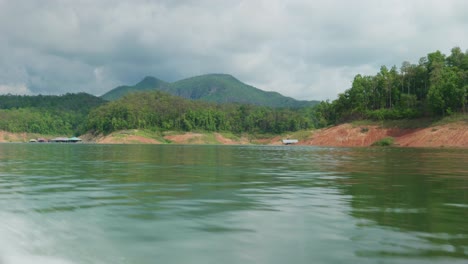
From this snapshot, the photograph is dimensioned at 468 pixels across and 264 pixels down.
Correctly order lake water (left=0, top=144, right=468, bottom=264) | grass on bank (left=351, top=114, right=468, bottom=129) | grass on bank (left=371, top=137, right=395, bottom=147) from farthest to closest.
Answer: grass on bank (left=371, top=137, right=395, bottom=147) < grass on bank (left=351, top=114, right=468, bottom=129) < lake water (left=0, top=144, right=468, bottom=264)

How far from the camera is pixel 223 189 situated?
18.8 metres

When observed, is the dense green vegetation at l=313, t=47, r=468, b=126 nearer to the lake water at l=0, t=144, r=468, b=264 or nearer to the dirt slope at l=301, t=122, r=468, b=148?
the dirt slope at l=301, t=122, r=468, b=148

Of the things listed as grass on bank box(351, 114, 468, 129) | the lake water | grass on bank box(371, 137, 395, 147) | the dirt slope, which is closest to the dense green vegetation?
grass on bank box(351, 114, 468, 129)

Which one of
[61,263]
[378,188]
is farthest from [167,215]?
[378,188]

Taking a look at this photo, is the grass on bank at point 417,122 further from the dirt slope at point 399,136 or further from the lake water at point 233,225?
the lake water at point 233,225

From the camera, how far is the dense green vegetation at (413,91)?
133m

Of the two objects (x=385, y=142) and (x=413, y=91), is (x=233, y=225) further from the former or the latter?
(x=413, y=91)

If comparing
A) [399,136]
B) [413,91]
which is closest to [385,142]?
[399,136]

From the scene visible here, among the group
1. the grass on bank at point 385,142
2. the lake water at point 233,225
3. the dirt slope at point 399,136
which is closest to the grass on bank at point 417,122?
the dirt slope at point 399,136

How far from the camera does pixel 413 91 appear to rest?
557ft

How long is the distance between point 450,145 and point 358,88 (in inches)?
3087

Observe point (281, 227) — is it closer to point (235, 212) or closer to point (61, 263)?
point (235, 212)

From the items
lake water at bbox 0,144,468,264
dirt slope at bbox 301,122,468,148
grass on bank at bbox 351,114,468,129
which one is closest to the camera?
lake water at bbox 0,144,468,264

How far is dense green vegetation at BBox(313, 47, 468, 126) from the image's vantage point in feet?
437
